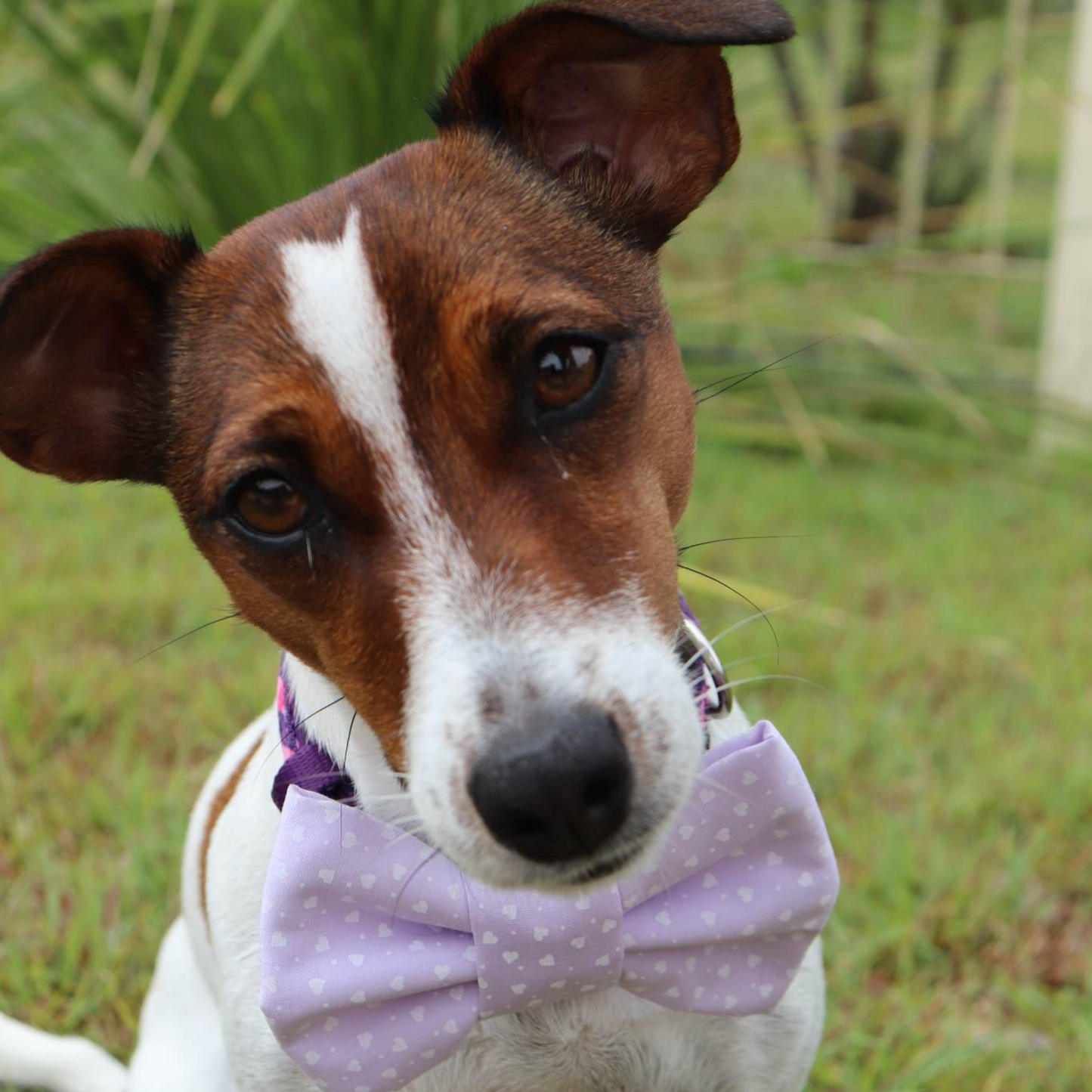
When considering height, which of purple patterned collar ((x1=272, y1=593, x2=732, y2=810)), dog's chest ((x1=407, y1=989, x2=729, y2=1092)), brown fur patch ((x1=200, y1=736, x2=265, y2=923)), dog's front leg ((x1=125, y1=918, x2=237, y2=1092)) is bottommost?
dog's front leg ((x1=125, y1=918, x2=237, y2=1092))

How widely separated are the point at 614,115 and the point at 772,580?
2992 millimetres

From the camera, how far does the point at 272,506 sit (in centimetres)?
183

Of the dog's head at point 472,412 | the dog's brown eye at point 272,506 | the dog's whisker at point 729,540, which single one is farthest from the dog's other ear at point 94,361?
the dog's whisker at point 729,540

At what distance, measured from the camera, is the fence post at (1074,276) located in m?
6.29

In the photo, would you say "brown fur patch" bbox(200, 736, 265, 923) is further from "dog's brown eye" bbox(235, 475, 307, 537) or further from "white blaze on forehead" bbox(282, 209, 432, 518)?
"white blaze on forehead" bbox(282, 209, 432, 518)

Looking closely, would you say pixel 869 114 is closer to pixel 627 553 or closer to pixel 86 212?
pixel 86 212

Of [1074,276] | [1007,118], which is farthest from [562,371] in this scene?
[1007,118]

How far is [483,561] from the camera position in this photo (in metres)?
1.68

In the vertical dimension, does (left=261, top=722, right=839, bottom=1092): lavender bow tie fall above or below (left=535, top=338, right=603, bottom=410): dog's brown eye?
below

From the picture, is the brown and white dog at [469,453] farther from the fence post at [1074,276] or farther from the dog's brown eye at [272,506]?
the fence post at [1074,276]

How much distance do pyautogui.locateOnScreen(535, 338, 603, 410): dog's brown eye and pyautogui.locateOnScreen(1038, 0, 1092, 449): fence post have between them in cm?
497

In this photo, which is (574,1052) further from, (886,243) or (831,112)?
(831,112)

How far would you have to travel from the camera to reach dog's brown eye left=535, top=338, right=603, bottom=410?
179 centimetres

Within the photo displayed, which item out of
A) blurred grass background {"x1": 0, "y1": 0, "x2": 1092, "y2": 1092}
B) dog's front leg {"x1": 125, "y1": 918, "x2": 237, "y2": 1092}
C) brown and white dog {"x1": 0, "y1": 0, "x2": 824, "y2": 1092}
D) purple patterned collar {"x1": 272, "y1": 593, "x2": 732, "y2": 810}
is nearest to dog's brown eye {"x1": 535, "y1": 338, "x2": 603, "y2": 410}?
brown and white dog {"x1": 0, "y1": 0, "x2": 824, "y2": 1092}
